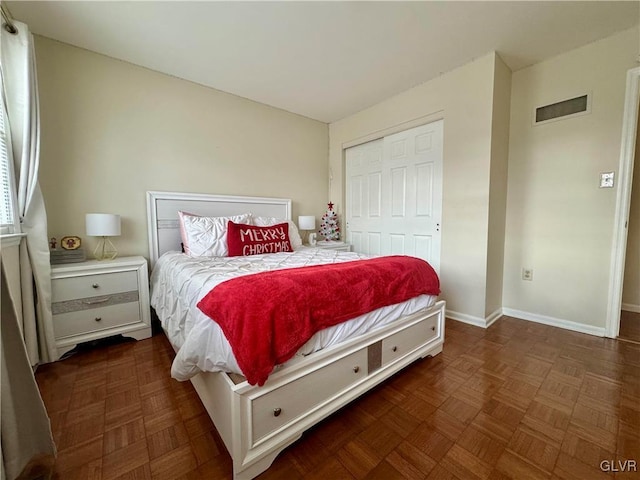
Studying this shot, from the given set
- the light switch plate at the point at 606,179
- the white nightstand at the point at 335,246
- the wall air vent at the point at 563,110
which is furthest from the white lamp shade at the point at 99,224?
the light switch plate at the point at 606,179

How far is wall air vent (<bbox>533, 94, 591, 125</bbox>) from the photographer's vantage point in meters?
2.27

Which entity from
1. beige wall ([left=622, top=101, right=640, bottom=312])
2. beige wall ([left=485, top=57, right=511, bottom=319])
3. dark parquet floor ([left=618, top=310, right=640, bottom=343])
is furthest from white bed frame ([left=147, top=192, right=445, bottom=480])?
beige wall ([left=622, top=101, right=640, bottom=312])

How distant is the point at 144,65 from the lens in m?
2.44

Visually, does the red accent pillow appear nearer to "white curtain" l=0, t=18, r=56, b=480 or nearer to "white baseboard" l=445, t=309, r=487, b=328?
"white curtain" l=0, t=18, r=56, b=480

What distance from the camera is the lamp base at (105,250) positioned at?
7.52ft

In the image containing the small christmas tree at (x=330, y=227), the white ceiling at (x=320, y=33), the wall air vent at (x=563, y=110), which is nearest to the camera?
the white ceiling at (x=320, y=33)

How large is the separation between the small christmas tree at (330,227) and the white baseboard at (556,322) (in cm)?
216

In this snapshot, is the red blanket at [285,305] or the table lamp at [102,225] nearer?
the red blanket at [285,305]

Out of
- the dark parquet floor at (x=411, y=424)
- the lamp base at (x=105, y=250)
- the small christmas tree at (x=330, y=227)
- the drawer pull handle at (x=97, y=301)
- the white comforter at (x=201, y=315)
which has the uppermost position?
the small christmas tree at (x=330, y=227)

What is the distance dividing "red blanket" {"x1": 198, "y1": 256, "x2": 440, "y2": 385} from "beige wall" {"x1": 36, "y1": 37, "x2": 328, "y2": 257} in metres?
1.91

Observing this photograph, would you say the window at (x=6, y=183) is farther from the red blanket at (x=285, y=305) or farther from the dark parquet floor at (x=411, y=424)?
the red blanket at (x=285, y=305)

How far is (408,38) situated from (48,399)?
3.42 metres

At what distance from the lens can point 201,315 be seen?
3.83ft

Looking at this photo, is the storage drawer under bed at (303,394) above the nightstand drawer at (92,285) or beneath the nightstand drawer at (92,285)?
beneath
